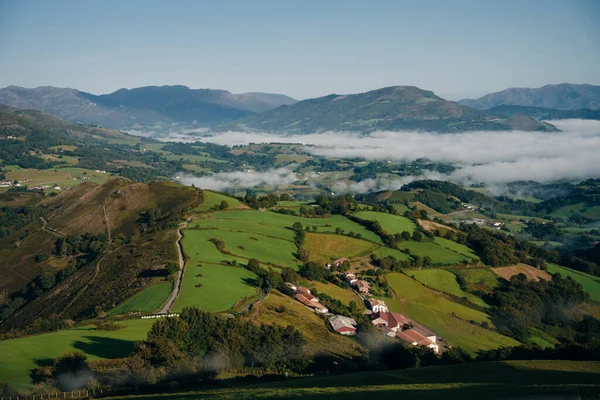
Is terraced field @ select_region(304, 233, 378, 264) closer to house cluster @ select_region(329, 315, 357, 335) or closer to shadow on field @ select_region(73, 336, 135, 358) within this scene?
house cluster @ select_region(329, 315, 357, 335)

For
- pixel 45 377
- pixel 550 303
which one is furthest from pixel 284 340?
pixel 550 303

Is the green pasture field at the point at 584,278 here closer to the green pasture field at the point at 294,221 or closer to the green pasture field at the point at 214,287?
the green pasture field at the point at 294,221

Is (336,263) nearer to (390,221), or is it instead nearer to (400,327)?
(400,327)

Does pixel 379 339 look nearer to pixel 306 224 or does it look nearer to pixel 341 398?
pixel 341 398

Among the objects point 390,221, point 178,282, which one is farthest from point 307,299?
point 390,221

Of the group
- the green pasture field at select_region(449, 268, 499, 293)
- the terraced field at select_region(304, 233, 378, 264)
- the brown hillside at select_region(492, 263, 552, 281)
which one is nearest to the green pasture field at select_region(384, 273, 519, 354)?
the green pasture field at select_region(449, 268, 499, 293)

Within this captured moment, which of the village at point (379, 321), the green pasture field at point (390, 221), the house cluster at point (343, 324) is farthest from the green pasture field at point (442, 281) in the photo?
the house cluster at point (343, 324)
